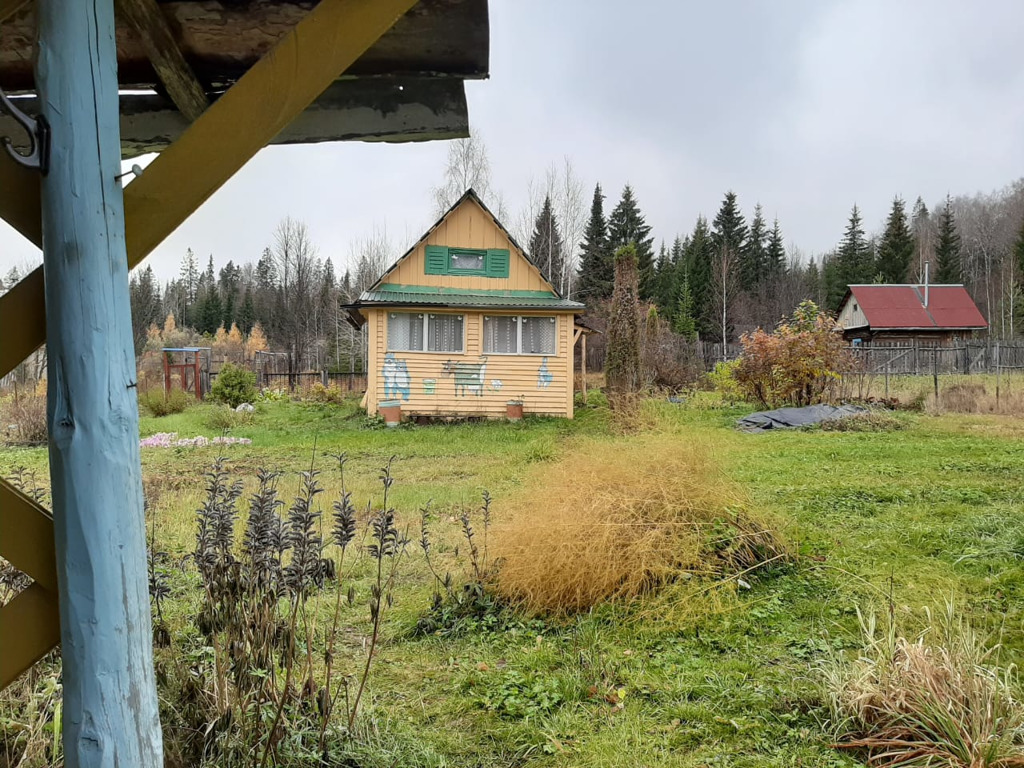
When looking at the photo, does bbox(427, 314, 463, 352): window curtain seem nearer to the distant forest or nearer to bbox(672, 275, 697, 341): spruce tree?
the distant forest

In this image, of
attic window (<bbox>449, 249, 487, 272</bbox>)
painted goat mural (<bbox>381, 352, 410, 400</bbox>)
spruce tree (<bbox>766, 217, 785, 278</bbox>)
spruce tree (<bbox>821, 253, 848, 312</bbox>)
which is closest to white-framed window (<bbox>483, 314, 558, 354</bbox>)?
attic window (<bbox>449, 249, 487, 272</bbox>)

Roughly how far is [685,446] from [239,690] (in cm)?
307

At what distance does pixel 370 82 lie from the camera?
6.79 ft

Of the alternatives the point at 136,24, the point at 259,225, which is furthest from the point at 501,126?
the point at 136,24

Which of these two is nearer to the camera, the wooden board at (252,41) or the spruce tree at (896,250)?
the wooden board at (252,41)

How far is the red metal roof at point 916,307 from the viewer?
34.8m

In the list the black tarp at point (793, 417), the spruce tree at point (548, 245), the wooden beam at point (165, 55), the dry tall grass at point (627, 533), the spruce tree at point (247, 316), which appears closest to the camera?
the wooden beam at point (165, 55)

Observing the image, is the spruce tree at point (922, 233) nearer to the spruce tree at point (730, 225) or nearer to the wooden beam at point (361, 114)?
the spruce tree at point (730, 225)

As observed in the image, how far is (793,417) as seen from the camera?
12250 millimetres

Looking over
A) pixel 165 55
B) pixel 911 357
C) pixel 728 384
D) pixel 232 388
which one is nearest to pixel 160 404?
pixel 232 388

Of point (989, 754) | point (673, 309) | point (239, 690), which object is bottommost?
point (989, 754)

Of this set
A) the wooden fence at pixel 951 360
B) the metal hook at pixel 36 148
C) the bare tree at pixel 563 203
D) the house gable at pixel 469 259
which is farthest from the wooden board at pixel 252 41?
the bare tree at pixel 563 203

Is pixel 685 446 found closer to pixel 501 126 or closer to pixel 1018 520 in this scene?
pixel 1018 520

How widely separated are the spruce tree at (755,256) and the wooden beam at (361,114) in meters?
45.1
